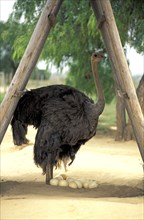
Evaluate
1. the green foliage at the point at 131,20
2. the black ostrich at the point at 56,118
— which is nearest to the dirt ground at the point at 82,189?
the black ostrich at the point at 56,118

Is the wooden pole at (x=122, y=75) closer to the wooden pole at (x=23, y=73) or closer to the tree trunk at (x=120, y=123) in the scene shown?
the wooden pole at (x=23, y=73)

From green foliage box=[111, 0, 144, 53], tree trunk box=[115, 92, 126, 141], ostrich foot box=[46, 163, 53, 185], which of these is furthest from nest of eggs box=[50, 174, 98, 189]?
tree trunk box=[115, 92, 126, 141]

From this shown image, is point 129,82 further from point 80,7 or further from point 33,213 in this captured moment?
point 80,7

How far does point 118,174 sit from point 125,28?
506 centimetres

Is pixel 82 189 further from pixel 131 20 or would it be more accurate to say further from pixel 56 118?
pixel 131 20

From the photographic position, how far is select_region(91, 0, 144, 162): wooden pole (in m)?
6.24

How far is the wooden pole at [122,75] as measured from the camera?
246 inches

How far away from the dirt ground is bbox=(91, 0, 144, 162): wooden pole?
87 cm

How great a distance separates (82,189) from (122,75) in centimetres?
197

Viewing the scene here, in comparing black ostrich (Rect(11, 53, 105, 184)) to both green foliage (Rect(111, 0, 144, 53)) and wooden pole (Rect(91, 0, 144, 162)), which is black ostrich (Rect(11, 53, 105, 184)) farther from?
green foliage (Rect(111, 0, 144, 53))

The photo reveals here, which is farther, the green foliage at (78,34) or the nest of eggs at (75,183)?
the green foliage at (78,34)

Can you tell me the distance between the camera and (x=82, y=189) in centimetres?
742

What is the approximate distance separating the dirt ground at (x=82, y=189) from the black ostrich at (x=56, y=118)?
0.54 meters

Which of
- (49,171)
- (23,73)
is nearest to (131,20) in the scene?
(49,171)
